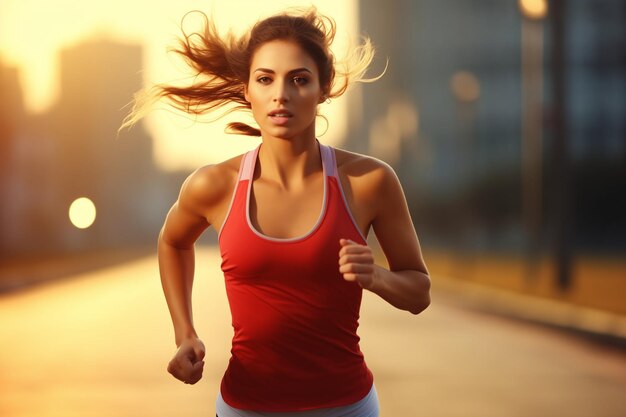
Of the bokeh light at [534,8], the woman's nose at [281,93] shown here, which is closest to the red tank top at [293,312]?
the woman's nose at [281,93]

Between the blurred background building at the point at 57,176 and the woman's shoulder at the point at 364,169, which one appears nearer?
the woman's shoulder at the point at 364,169

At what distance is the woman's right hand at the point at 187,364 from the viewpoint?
3152 mm

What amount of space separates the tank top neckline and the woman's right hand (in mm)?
422

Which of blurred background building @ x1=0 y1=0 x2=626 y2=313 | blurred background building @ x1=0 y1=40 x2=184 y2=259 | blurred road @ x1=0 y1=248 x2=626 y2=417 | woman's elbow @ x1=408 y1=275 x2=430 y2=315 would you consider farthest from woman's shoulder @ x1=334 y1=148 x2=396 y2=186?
blurred background building @ x1=0 y1=40 x2=184 y2=259

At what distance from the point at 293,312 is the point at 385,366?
9.49m

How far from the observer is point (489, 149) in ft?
260

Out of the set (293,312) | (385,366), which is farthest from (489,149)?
(293,312)

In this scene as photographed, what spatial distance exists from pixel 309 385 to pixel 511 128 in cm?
7764

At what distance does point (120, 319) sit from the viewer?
67.4 ft

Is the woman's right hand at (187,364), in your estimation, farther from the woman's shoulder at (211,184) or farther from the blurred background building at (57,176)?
the blurred background building at (57,176)

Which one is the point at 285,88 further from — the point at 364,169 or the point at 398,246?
the point at 398,246

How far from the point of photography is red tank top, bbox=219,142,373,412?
293 centimetres

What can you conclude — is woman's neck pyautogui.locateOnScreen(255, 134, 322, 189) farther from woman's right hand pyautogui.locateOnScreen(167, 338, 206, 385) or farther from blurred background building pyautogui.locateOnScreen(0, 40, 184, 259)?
blurred background building pyautogui.locateOnScreen(0, 40, 184, 259)

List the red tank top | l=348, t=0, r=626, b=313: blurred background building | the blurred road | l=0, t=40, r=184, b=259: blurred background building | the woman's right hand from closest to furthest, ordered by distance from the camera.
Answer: the red tank top, the woman's right hand, the blurred road, l=348, t=0, r=626, b=313: blurred background building, l=0, t=40, r=184, b=259: blurred background building
